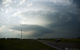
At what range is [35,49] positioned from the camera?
150 feet

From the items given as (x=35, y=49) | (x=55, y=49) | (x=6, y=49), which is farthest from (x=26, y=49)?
(x=55, y=49)

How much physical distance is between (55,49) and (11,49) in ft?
44.4

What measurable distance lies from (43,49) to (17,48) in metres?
8.16

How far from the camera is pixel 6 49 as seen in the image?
45.1 m

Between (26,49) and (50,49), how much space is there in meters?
7.53

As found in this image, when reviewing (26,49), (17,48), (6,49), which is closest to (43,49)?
(26,49)

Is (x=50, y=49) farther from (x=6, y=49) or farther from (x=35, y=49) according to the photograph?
(x=6, y=49)

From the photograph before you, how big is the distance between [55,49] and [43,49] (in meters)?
3.76

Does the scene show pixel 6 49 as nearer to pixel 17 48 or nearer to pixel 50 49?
pixel 17 48

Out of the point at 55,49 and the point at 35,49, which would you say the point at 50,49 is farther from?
the point at 35,49

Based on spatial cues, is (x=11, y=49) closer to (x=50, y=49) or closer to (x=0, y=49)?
(x=0, y=49)

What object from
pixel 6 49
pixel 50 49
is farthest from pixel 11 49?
pixel 50 49

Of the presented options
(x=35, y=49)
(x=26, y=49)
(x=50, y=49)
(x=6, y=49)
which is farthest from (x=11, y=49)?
(x=50, y=49)

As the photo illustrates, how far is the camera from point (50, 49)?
46625mm
